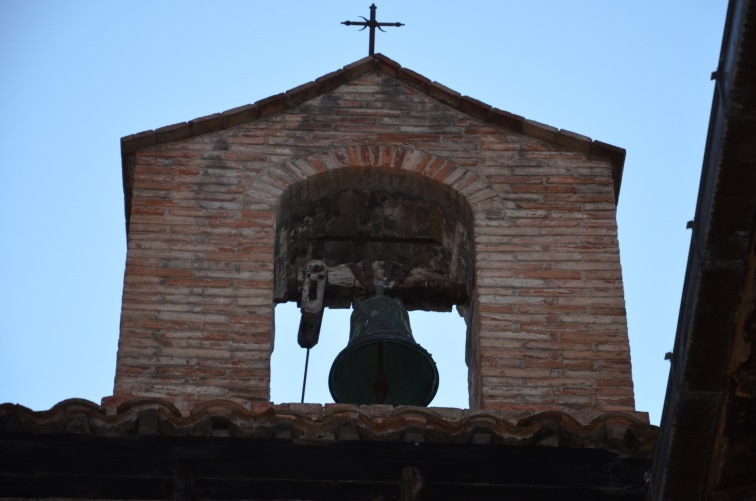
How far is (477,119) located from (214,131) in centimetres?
154

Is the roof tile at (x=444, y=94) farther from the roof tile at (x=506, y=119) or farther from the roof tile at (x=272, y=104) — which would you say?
the roof tile at (x=272, y=104)

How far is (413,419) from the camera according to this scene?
7.02 meters

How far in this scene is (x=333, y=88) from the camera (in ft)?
35.0

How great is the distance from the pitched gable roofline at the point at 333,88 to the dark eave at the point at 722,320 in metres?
4.86

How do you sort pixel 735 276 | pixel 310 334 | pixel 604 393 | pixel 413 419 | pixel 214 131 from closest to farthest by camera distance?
pixel 735 276, pixel 413 419, pixel 604 393, pixel 310 334, pixel 214 131

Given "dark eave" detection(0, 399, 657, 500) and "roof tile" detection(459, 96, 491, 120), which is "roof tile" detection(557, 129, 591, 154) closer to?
"roof tile" detection(459, 96, 491, 120)

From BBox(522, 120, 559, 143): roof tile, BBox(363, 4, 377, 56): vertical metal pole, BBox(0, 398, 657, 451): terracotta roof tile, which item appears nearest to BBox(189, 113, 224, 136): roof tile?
BBox(363, 4, 377, 56): vertical metal pole

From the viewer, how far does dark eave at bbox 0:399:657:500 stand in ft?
21.6

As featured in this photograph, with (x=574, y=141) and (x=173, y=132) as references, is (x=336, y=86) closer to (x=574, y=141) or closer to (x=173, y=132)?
(x=173, y=132)

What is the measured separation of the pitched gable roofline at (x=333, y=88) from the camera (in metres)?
10.1

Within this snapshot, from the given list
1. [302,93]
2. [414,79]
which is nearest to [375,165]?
[302,93]

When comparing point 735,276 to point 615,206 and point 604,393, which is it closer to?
point 604,393

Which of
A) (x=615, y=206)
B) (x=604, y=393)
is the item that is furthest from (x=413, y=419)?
(x=615, y=206)

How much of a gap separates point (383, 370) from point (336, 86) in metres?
2.41
